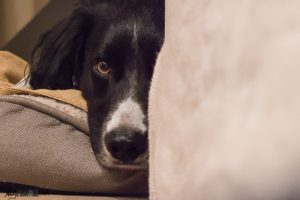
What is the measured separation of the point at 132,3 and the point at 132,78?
222 mm

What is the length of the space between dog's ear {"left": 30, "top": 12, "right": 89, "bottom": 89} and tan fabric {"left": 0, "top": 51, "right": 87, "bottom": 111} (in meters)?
0.10

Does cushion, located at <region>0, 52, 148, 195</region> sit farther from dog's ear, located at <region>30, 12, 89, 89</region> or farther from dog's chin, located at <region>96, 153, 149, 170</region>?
dog's ear, located at <region>30, 12, 89, 89</region>

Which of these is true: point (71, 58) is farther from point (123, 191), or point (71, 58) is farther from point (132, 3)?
point (123, 191)

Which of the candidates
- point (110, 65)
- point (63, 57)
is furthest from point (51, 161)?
point (63, 57)

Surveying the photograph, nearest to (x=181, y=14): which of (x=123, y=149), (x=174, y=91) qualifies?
(x=174, y=91)

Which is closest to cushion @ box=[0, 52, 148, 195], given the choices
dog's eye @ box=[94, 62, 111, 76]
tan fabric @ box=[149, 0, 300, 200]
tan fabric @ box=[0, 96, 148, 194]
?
tan fabric @ box=[0, 96, 148, 194]

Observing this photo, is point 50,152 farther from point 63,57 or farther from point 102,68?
point 63,57

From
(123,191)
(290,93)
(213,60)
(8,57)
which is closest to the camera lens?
(290,93)

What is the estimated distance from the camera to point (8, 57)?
1.58 metres

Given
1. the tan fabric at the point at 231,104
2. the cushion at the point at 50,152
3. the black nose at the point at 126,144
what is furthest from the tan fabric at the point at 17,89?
the tan fabric at the point at 231,104

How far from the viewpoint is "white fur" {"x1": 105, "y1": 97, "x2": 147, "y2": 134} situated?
902 millimetres

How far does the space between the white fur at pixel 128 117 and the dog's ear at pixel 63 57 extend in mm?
387

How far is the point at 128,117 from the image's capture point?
929 millimetres

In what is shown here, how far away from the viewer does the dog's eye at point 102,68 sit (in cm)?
113
